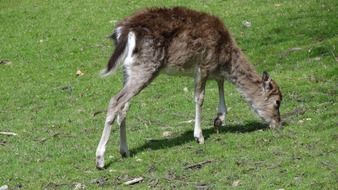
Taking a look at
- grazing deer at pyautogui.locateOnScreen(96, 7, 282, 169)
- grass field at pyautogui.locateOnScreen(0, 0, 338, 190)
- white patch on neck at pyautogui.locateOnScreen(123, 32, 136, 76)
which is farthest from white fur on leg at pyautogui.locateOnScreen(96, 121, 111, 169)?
white patch on neck at pyautogui.locateOnScreen(123, 32, 136, 76)

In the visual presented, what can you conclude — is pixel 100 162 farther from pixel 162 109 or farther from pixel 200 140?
pixel 162 109

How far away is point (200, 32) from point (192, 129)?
5.72 feet

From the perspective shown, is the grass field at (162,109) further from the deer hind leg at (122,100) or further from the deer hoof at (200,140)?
the deer hind leg at (122,100)

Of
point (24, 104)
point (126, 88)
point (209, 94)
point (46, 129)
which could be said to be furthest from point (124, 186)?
point (24, 104)

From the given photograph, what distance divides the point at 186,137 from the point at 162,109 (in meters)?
2.07

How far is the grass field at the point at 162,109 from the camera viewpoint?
30.2 ft

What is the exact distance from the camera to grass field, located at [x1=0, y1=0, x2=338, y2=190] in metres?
9.20

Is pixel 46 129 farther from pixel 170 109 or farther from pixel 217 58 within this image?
pixel 217 58

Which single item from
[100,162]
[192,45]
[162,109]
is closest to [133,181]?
[100,162]

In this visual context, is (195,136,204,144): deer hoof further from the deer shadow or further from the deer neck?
the deer neck

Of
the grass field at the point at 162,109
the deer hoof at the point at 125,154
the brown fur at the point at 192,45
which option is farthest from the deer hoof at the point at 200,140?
the deer hoof at the point at 125,154

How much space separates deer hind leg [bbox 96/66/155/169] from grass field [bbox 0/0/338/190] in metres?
0.28

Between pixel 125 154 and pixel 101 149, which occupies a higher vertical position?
pixel 101 149

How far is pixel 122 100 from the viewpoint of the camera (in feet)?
32.2
